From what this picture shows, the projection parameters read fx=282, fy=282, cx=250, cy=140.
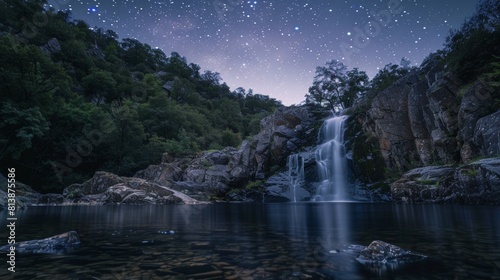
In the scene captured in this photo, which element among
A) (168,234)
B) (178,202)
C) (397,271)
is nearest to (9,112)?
(178,202)

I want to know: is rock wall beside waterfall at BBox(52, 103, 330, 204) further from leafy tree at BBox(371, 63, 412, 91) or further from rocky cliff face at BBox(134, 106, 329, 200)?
leafy tree at BBox(371, 63, 412, 91)

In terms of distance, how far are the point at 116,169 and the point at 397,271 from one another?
47.7m

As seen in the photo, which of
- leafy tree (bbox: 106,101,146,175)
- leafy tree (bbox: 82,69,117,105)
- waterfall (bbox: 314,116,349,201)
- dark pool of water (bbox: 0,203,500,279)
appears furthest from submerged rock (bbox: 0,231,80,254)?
leafy tree (bbox: 82,69,117,105)

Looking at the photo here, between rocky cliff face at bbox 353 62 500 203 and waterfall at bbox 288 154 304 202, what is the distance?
9.55 meters

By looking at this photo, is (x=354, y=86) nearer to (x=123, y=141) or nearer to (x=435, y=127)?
(x=435, y=127)

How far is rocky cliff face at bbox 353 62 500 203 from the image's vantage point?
1998 centimetres

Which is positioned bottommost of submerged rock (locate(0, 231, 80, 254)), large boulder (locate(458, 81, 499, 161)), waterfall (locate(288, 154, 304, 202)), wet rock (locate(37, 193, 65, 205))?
submerged rock (locate(0, 231, 80, 254))

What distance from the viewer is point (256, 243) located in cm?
636

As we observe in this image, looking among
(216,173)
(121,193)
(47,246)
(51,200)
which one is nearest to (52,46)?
(51,200)

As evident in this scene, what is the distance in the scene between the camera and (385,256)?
456 centimetres

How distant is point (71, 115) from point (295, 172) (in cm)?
3471

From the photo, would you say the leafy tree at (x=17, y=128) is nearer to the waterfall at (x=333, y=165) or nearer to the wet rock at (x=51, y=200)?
the wet rock at (x=51, y=200)

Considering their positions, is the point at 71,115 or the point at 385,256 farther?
the point at 71,115

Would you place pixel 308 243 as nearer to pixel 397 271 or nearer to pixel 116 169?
pixel 397 271
